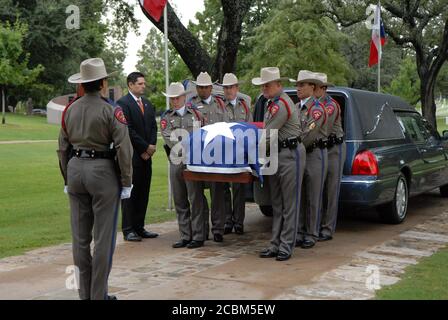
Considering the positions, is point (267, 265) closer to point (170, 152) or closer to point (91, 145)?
point (170, 152)

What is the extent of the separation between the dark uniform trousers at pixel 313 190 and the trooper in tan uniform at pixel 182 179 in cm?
120

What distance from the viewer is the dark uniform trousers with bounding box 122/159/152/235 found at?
25.6ft

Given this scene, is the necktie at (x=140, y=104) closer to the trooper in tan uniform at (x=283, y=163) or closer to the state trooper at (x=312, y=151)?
the trooper in tan uniform at (x=283, y=163)

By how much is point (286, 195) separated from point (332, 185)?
1162 millimetres

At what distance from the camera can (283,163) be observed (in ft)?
21.8

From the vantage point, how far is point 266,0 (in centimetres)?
5053

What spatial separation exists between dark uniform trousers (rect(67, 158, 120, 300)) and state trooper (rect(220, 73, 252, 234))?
314cm

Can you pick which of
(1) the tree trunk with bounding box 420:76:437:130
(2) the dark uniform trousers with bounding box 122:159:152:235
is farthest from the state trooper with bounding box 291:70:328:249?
(1) the tree trunk with bounding box 420:76:437:130

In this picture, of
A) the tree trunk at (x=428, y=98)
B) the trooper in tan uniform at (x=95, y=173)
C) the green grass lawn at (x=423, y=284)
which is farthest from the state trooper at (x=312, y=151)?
the tree trunk at (x=428, y=98)

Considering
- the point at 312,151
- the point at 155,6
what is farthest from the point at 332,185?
the point at 155,6

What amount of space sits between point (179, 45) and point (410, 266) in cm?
720
